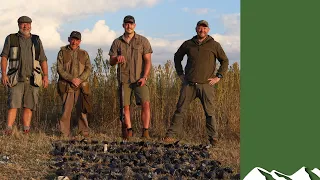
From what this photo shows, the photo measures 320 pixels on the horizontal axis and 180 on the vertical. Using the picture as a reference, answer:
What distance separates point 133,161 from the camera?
5984 millimetres

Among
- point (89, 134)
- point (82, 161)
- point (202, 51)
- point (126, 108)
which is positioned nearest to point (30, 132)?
point (89, 134)

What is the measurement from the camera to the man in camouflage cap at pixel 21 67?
797 centimetres

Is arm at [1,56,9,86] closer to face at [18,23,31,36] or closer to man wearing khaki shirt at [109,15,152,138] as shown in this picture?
face at [18,23,31,36]

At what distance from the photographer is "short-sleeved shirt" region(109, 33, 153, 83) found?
7.68 metres

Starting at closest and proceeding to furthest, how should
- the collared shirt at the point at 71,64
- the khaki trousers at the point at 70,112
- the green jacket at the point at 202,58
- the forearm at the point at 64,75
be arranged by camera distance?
the green jacket at the point at 202,58
the forearm at the point at 64,75
the collared shirt at the point at 71,64
the khaki trousers at the point at 70,112

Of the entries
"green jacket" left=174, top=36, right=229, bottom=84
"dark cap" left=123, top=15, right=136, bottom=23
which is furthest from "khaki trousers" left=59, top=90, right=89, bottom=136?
"green jacket" left=174, top=36, right=229, bottom=84

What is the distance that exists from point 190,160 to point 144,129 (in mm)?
1820

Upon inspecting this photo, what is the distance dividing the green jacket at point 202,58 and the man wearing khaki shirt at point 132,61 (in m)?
0.69

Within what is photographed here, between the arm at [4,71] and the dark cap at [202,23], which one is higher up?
the dark cap at [202,23]

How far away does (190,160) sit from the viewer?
6203mm

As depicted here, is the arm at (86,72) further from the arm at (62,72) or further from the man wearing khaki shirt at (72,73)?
the arm at (62,72)

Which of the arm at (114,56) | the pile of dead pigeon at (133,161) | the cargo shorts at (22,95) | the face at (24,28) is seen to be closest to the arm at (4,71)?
the cargo shorts at (22,95)

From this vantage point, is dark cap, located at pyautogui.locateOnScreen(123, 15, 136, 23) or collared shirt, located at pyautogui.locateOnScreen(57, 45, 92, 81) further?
collared shirt, located at pyautogui.locateOnScreen(57, 45, 92, 81)

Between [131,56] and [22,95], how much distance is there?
6.66 feet
